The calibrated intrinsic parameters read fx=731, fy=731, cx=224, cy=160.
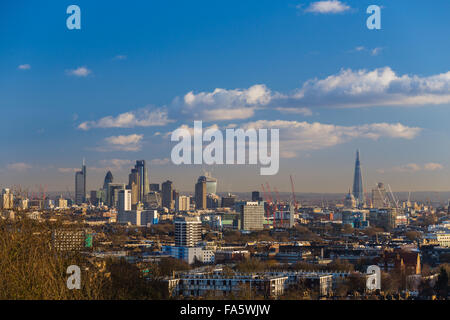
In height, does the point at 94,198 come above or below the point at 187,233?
above

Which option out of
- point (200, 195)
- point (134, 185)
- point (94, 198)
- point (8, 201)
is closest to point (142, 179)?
point (134, 185)

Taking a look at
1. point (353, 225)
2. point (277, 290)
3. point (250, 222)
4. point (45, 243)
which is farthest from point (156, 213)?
point (45, 243)

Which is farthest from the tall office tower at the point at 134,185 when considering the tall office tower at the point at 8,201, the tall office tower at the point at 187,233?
the tall office tower at the point at 8,201

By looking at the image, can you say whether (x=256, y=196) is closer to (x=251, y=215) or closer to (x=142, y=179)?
(x=251, y=215)

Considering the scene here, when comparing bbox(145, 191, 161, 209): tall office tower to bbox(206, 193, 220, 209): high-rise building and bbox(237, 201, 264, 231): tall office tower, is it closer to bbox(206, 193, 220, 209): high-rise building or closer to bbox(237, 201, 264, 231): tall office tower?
bbox(206, 193, 220, 209): high-rise building

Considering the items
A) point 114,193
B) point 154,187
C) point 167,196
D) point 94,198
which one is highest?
point 154,187

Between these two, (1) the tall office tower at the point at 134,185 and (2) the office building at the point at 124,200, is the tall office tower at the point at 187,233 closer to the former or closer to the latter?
(1) the tall office tower at the point at 134,185
